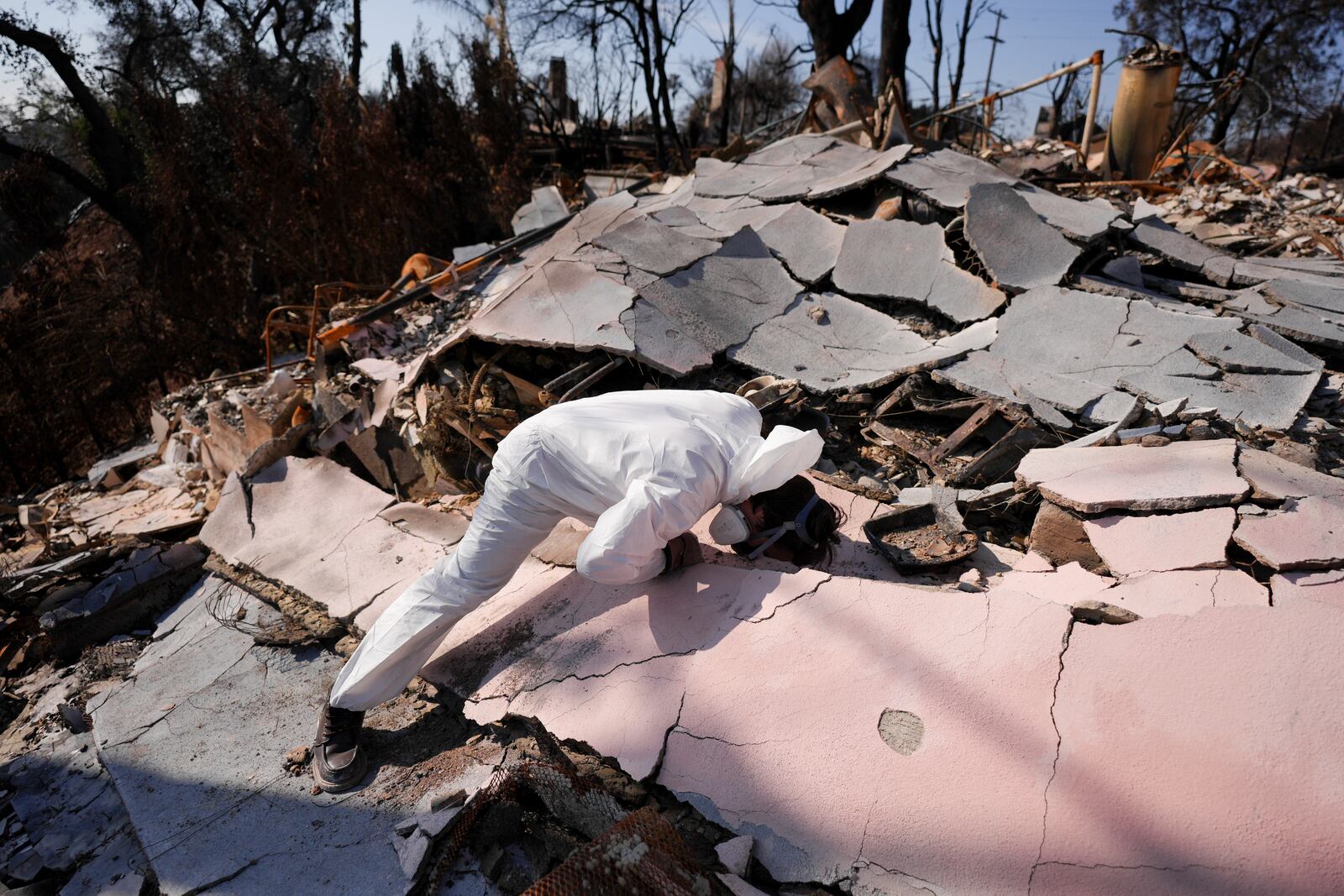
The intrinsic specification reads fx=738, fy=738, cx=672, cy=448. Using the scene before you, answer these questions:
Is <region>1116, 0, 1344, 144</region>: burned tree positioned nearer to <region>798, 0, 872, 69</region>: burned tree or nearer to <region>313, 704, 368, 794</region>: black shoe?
<region>798, 0, 872, 69</region>: burned tree

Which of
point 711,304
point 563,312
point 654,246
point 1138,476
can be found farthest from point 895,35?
point 1138,476

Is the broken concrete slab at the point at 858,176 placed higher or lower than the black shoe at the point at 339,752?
higher

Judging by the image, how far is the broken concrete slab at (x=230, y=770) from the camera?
7.24 feet

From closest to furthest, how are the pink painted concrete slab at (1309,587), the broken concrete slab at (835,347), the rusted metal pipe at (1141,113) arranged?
the pink painted concrete slab at (1309,587) → the broken concrete slab at (835,347) → the rusted metal pipe at (1141,113)

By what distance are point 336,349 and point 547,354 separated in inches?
82.1

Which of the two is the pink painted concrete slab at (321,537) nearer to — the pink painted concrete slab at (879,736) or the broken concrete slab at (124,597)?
the broken concrete slab at (124,597)

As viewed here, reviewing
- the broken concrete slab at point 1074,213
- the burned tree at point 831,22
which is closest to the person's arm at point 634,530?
the broken concrete slab at point 1074,213

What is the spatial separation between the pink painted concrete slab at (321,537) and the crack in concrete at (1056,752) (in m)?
2.67

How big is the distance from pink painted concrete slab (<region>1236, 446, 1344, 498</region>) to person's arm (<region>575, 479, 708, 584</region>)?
1.92 m

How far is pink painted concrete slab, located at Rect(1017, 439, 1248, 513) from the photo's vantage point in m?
2.52

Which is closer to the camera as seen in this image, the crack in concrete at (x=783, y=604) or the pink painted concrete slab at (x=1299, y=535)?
the pink painted concrete slab at (x=1299, y=535)

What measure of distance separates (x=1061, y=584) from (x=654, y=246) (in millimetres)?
3484

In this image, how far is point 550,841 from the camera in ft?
6.66

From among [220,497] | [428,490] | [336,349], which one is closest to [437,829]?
[428,490]
